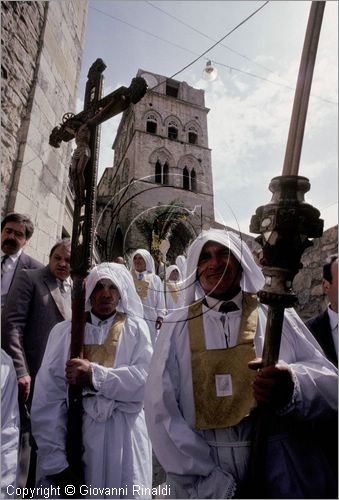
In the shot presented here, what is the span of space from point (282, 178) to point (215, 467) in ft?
4.47

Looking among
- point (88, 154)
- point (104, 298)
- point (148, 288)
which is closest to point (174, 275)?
point (104, 298)

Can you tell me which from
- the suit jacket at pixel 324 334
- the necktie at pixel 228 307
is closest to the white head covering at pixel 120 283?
the necktie at pixel 228 307

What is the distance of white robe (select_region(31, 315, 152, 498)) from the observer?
1.96 meters

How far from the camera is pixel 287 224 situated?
114 centimetres

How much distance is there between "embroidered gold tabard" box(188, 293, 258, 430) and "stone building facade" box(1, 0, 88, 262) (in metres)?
3.45

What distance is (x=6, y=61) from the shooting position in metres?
3.99

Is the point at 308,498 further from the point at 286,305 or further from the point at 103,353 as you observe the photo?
the point at 103,353

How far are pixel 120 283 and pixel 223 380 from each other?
1235mm

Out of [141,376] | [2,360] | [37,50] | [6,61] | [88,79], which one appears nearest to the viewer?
[2,360]

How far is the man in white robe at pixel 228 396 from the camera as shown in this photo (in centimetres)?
140

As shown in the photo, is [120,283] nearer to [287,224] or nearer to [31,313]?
[31,313]

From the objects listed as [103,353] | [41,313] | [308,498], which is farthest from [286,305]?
[41,313]

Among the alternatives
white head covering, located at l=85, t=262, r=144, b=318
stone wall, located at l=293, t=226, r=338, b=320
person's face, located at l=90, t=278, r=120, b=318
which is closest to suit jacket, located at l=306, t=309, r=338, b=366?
white head covering, located at l=85, t=262, r=144, b=318

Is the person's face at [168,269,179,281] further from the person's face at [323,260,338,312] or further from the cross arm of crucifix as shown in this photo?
the cross arm of crucifix
